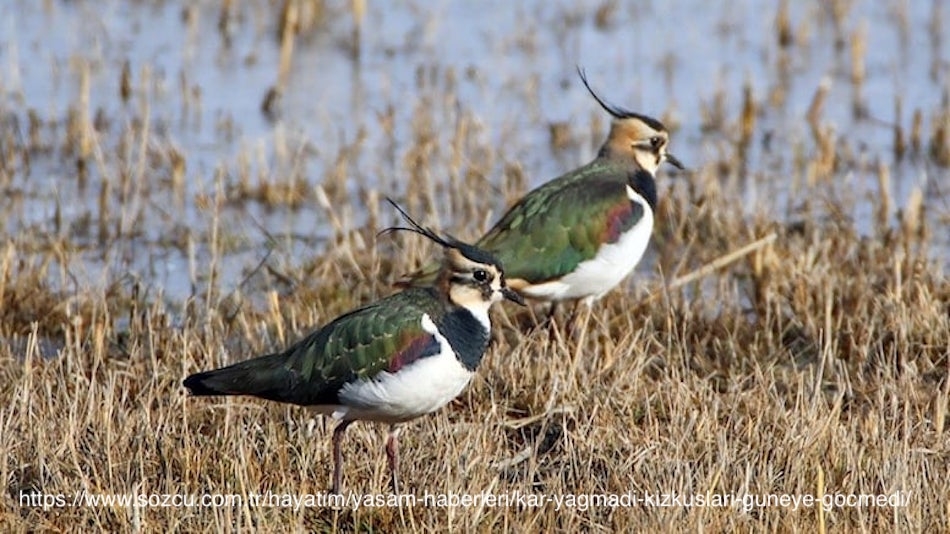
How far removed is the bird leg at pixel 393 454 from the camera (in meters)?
5.55

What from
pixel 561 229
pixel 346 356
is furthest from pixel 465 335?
pixel 561 229

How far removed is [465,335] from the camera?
5.70m

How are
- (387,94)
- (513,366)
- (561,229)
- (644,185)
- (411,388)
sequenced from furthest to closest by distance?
(387,94) < (644,185) < (561,229) < (513,366) < (411,388)

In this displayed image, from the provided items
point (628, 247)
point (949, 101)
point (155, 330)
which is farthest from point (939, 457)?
point (949, 101)

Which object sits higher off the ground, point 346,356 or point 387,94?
point 346,356

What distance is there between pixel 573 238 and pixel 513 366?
828 mm

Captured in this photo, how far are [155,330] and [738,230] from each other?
10.4 feet

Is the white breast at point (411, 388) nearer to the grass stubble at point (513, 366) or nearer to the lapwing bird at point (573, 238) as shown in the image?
the grass stubble at point (513, 366)

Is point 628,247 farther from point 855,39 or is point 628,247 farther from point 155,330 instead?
point 855,39

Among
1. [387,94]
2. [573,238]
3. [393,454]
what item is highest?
[573,238]

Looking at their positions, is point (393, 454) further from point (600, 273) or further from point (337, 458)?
point (600, 273)

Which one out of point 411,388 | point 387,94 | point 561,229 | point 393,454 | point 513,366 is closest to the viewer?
point 411,388

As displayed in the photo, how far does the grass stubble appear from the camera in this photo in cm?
555

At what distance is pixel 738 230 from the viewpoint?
909cm
